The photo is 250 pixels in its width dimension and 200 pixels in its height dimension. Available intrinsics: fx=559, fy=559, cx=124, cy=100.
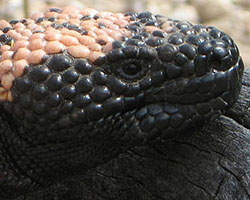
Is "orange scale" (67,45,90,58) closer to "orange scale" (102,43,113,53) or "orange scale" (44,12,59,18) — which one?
"orange scale" (102,43,113,53)

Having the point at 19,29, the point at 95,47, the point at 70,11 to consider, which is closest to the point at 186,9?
the point at 70,11

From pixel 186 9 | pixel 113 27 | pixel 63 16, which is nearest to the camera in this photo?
pixel 113 27

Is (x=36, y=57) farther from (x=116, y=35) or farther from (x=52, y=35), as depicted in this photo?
(x=116, y=35)

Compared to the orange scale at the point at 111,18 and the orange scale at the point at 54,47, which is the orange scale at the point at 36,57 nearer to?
the orange scale at the point at 54,47

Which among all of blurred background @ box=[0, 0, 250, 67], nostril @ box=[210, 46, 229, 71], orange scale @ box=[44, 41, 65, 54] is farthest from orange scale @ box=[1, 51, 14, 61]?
blurred background @ box=[0, 0, 250, 67]

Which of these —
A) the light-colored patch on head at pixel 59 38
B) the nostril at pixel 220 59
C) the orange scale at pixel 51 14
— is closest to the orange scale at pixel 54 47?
the light-colored patch on head at pixel 59 38
